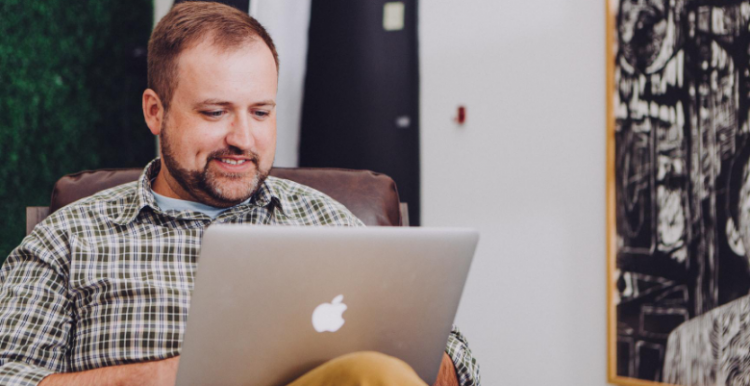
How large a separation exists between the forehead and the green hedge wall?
1129mm

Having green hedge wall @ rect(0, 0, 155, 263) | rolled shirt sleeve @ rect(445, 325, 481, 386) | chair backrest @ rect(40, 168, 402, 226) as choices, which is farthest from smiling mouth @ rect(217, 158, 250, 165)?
green hedge wall @ rect(0, 0, 155, 263)

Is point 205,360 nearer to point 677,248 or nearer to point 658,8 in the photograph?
point 677,248

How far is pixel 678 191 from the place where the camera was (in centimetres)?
191

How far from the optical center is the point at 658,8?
6.37 feet

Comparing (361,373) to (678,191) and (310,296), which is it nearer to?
(310,296)

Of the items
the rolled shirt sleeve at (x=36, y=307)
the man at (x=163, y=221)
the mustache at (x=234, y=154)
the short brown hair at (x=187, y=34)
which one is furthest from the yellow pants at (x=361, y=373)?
the short brown hair at (x=187, y=34)

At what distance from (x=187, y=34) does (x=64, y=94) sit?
1.25m

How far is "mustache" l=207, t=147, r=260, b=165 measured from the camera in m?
1.27

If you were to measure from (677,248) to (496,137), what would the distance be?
2.30ft

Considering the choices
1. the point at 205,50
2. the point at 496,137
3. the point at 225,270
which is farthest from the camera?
the point at 496,137

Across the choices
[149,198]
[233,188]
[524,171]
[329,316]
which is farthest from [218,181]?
[524,171]

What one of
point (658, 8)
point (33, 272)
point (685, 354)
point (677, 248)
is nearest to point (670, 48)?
point (658, 8)

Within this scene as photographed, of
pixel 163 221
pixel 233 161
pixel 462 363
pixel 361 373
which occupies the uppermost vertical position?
pixel 233 161

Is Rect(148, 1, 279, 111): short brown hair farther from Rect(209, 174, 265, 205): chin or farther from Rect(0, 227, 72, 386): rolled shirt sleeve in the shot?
Rect(0, 227, 72, 386): rolled shirt sleeve
